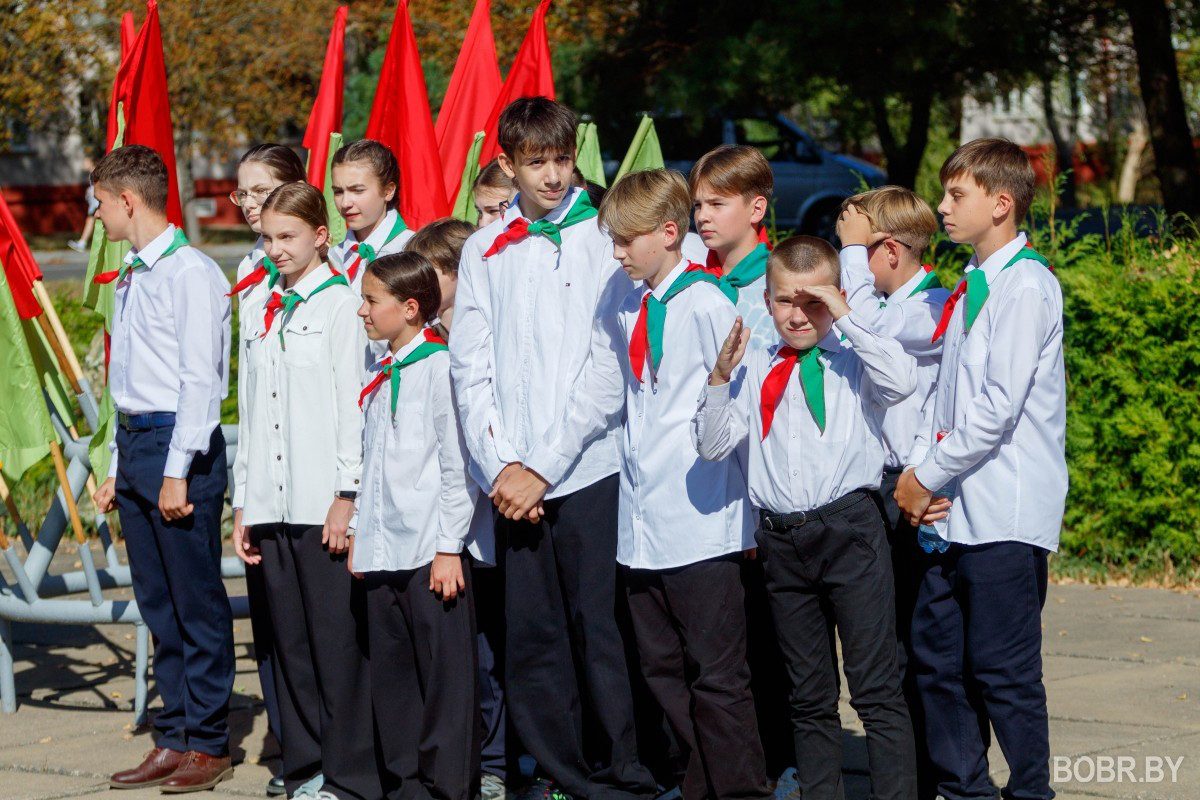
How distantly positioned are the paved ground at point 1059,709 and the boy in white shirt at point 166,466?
0.20 meters

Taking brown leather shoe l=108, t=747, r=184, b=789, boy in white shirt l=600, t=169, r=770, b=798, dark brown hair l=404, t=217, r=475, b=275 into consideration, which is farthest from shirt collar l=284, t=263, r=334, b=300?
brown leather shoe l=108, t=747, r=184, b=789

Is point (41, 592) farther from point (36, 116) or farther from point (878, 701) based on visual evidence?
point (36, 116)

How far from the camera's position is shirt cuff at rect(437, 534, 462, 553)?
13.4 ft

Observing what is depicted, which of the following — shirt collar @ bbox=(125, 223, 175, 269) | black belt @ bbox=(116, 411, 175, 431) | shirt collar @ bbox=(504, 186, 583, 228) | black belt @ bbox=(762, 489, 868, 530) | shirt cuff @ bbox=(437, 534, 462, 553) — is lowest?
shirt cuff @ bbox=(437, 534, 462, 553)

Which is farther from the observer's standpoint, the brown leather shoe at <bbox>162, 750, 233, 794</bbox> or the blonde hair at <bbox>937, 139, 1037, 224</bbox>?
the brown leather shoe at <bbox>162, 750, 233, 794</bbox>

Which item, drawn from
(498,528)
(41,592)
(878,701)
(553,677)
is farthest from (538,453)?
(41,592)

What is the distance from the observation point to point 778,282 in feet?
12.5

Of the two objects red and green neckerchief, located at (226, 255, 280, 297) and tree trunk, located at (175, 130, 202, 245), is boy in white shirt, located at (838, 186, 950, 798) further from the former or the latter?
tree trunk, located at (175, 130, 202, 245)

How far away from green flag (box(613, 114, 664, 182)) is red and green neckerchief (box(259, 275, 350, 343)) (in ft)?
6.21

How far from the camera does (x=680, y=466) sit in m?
3.90

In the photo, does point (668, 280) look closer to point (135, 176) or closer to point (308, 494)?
point (308, 494)

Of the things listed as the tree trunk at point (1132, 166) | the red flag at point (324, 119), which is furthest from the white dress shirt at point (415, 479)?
the tree trunk at point (1132, 166)

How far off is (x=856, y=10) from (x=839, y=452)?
7.84 meters

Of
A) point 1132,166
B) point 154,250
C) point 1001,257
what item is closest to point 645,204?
point 1001,257
